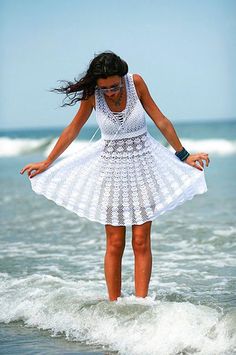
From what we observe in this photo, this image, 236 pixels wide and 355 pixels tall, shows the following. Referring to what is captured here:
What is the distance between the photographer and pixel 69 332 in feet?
16.2

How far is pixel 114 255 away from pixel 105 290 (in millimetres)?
939

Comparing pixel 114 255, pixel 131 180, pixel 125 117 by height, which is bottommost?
pixel 114 255

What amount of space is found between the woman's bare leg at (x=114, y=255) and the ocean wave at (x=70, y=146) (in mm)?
31472

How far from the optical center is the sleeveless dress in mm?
5012

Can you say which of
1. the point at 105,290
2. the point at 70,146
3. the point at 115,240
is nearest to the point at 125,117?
the point at 115,240

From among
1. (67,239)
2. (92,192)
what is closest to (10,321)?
(92,192)

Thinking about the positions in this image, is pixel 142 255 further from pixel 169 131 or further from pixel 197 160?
pixel 169 131

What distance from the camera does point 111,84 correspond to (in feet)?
15.8

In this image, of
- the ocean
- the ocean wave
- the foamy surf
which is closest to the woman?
the foamy surf

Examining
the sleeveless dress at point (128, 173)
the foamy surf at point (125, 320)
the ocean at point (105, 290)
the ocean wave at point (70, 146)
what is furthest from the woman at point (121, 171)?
the ocean wave at point (70, 146)

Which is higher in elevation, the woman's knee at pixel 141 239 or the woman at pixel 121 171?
the woman at pixel 121 171

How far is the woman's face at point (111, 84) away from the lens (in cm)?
481

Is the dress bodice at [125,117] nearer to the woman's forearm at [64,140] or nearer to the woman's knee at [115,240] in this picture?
the woman's forearm at [64,140]

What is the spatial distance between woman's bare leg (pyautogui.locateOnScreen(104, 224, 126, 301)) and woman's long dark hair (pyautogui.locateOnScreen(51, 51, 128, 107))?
980 mm
